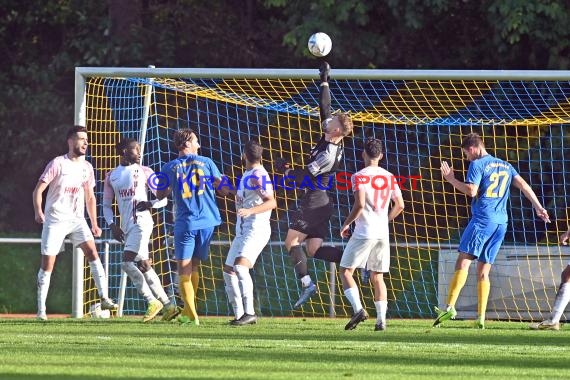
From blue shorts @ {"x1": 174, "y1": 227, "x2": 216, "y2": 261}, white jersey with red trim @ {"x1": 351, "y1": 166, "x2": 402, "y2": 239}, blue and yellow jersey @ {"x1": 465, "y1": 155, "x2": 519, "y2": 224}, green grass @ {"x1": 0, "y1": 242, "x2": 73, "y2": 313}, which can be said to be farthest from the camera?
green grass @ {"x1": 0, "y1": 242, "x2": 73, "y2": 313}

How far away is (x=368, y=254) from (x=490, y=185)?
1599mm

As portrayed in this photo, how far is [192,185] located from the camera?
40.6 ft

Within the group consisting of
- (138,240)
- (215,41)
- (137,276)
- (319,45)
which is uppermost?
(215,41)

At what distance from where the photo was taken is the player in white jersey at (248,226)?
12.1m

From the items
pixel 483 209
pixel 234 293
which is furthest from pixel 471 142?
pixel 234 293

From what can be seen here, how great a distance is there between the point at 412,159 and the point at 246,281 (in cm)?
761

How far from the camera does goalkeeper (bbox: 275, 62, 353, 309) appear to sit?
1270 centimetres

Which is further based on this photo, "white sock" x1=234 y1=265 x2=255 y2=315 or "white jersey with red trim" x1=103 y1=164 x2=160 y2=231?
"white jersey with red trim" x1=103 y1=164 x2=160 y2=231

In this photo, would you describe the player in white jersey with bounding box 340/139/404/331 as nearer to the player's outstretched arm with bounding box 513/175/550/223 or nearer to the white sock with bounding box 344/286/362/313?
the white sock with bounding box 344/286/362/313

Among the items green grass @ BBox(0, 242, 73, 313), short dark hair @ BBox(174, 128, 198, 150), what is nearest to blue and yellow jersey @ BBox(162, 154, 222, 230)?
short dark hair @ BBox(174, 128, 198, 150)

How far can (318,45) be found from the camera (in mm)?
13211

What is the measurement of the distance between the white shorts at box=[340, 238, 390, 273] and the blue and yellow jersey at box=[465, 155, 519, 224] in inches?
50.5

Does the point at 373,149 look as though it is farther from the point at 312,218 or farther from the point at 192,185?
the point at 192,185

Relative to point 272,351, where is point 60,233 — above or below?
above
